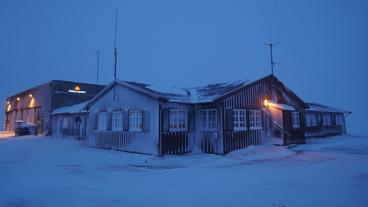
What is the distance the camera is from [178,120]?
16.0 meters

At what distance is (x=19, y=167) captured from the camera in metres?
11.4

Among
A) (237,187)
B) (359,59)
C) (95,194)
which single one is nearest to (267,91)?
(237,187)

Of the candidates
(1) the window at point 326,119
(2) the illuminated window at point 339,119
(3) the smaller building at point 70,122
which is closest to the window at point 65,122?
(3) the smaller building at point 70,122

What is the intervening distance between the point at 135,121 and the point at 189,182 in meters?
8.86

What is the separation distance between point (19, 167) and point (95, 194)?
6.24 m

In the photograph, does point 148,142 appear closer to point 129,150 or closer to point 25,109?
point 129,150

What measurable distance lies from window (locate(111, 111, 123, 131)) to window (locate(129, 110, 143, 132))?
1161mm

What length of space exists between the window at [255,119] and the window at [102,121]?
33.7 feet

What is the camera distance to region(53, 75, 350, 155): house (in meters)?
15.5

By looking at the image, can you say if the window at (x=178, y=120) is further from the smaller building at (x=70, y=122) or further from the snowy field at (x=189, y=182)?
the smaller building at (x=70, y=122)

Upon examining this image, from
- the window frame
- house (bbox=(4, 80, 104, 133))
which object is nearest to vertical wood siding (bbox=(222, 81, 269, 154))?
the window frame

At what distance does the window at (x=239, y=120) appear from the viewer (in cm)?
1650

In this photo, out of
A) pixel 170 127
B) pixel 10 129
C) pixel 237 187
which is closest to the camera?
pixel 237 187

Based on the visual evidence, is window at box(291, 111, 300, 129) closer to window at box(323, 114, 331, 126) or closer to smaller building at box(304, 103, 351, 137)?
smaller building at box(304, 103, 351, 137)
